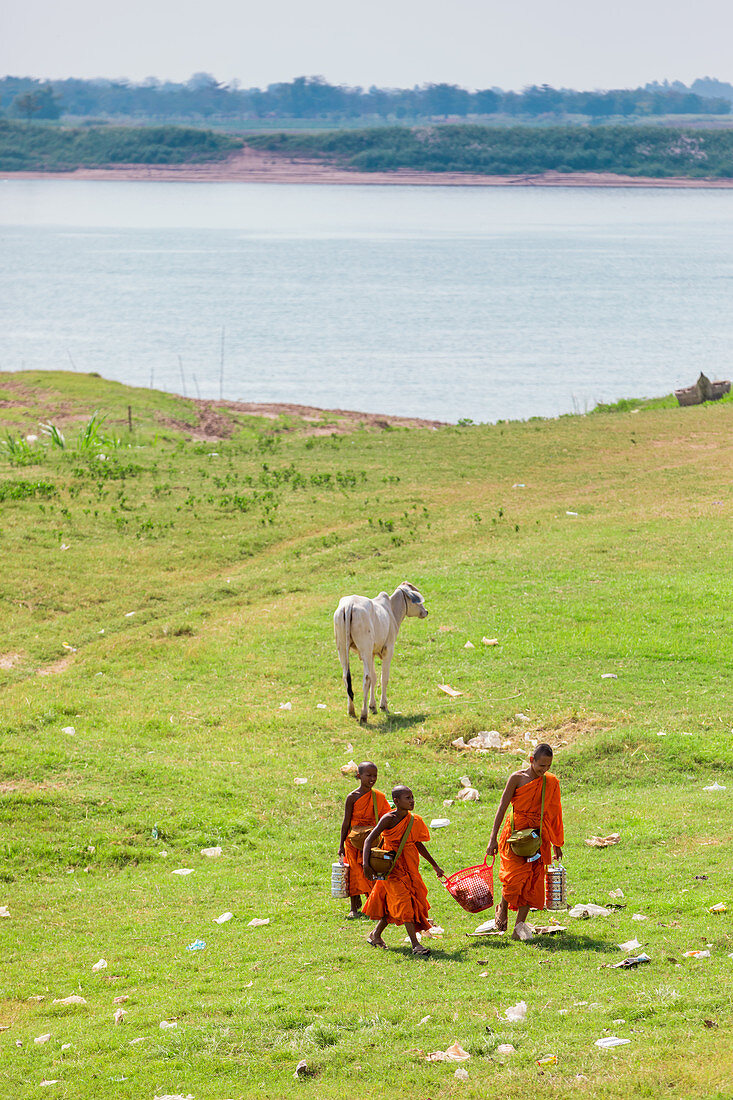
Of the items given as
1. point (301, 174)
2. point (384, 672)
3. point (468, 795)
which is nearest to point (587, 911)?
point (468, 795)

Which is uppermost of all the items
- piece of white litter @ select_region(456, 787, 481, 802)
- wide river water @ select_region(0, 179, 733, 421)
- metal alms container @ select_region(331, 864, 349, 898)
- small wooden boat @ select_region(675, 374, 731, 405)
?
wide river water @ select_region(0, 179, 733, 421)

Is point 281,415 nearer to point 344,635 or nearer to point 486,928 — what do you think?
point 344,635

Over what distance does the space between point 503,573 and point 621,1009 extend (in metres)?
14.8

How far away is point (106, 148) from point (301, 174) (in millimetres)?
30862

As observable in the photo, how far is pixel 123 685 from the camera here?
1805 cm

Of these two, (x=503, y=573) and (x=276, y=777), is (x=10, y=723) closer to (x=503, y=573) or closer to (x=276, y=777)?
(x=276, y=777)

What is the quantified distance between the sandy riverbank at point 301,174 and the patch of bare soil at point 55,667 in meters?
160

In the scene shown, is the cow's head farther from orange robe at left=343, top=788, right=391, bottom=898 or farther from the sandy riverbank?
the sandy riverbank

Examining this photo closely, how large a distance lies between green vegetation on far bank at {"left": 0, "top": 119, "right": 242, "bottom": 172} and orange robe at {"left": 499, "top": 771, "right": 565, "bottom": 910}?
180 m

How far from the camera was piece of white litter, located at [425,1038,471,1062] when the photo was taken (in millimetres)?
7055

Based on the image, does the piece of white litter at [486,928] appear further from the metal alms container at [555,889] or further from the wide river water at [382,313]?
the wide river water at [382,313]

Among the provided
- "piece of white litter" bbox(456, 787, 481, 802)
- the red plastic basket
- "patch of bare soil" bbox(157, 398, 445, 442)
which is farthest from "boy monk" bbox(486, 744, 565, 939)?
"patch of bare soil" bbox(157, 398, 445, 442)

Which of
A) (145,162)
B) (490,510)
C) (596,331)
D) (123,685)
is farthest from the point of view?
(145,162)

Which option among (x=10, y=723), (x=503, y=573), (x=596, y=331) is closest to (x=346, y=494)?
(x=503, y=573)
